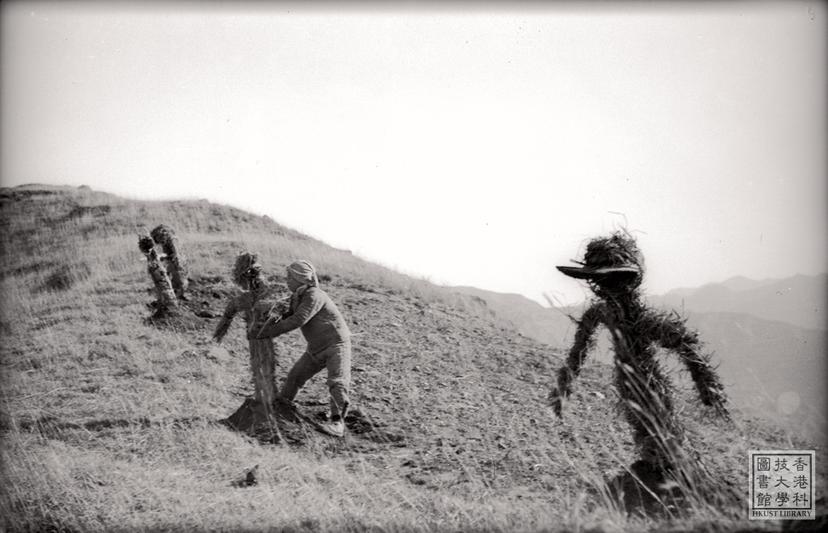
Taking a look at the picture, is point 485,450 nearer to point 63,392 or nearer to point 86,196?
point 63,392

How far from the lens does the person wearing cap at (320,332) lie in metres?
6.58

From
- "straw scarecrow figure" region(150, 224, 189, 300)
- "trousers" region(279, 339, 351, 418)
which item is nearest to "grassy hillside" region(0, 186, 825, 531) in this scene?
"trousers" region(279, 339, 351, 418)

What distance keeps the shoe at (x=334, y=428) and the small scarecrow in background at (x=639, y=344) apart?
260cm

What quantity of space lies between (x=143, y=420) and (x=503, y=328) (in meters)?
7.69

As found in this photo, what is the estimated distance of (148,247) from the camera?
1180 cm

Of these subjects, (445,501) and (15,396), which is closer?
(445,501)

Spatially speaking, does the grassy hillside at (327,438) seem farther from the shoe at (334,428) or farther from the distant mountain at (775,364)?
the distant mountain at (775,364)

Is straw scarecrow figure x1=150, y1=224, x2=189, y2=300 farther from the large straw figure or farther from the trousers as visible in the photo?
the trousers

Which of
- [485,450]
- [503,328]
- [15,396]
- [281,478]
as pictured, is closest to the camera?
[281,478]

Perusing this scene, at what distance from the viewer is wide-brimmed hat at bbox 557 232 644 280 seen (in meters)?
4.92

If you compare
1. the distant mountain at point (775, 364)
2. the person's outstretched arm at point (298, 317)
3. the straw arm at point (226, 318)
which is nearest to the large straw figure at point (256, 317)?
the straw arm at point (226, 318)

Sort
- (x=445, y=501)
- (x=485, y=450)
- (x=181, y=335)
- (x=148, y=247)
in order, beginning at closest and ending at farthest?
(x=445, y=501), (x=485, y=450), (x=181, y=335), (x=148, y=247)

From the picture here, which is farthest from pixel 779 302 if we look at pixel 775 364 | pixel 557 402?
pixel 557 402

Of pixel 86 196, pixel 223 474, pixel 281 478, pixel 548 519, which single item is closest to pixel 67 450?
pixel 223 474
